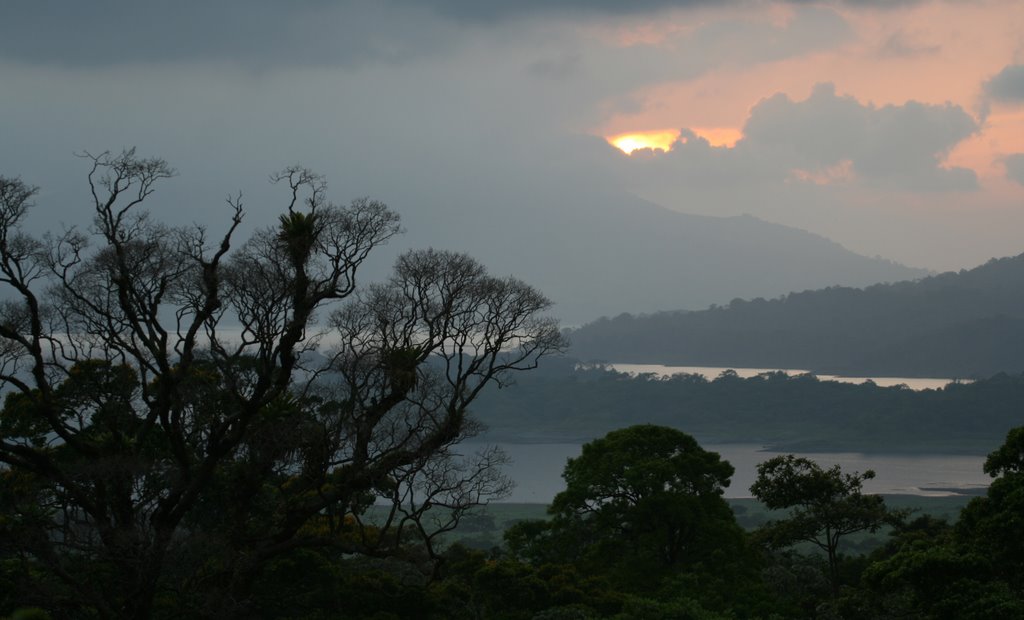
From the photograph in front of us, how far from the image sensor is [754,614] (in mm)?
24484

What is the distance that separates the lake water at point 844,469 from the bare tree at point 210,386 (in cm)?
7406

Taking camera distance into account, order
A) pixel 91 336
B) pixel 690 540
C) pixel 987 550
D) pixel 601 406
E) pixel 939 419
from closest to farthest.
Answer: pixel 987 550 < pixel 91 336 < pixel 690 540 < pixel 939 419 < pixel 601 406

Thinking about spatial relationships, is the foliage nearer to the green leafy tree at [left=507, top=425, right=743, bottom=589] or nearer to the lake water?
the green leafy tree at [left=507, top=425, right=743, bottom=589]

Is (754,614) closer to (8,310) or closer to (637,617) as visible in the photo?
(637,617)

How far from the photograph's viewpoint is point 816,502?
Result: 26766mm

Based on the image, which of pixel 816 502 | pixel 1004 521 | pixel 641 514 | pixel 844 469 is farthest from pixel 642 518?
pixel 844 469

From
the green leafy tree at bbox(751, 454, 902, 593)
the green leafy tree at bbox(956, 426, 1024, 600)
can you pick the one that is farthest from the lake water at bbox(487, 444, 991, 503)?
the green leafy tree at bbox(956, 426, 1024, 600)

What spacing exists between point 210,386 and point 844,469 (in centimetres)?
11484

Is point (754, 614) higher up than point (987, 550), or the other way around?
point (987, 550)

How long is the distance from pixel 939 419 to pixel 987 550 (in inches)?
6248

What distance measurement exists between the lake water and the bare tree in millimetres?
74059

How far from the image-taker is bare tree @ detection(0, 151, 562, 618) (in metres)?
18.9

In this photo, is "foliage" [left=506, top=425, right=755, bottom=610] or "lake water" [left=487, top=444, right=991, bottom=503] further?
"lake water" [left=487, top=444, right=991, bottom=503]

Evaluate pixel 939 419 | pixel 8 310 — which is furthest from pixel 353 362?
pixel 939 419
